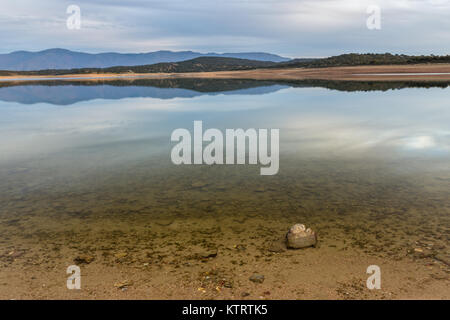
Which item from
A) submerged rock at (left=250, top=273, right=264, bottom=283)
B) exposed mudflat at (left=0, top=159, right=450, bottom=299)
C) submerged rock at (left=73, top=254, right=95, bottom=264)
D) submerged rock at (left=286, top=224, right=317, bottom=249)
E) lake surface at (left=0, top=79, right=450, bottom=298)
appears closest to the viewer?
exposed mudflat at (left=0, top=159, right=450, bottom=299)

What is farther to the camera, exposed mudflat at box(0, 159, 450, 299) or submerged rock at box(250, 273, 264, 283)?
submerged rock at box(250, 273, 264, 283)

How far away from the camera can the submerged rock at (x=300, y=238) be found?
6.64m

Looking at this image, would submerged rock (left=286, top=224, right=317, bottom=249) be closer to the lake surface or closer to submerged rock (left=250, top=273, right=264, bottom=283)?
the lake surface

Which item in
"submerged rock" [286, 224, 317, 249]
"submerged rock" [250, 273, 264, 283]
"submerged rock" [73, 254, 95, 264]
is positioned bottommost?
"submerged rock" [250, 273, 264, 283]

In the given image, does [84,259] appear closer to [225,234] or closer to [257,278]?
[225,234]

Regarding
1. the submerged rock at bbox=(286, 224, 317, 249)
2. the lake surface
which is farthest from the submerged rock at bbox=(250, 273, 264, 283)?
the submerged rock at bbox=(286, 224, 317, 249)

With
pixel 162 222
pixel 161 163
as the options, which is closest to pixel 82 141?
pixel 161 163

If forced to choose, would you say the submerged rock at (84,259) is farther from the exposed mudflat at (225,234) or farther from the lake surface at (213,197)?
the lake surface at (213,197)

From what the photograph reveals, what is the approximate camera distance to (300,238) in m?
6.64

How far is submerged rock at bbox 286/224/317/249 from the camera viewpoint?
664 cm

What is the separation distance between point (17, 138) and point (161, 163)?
33.4 feet

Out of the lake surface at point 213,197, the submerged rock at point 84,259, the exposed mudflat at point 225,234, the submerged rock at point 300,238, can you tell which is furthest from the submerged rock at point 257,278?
the submerged rock at point 84,259

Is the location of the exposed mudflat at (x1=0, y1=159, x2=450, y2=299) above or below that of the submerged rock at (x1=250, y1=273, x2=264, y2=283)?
above
